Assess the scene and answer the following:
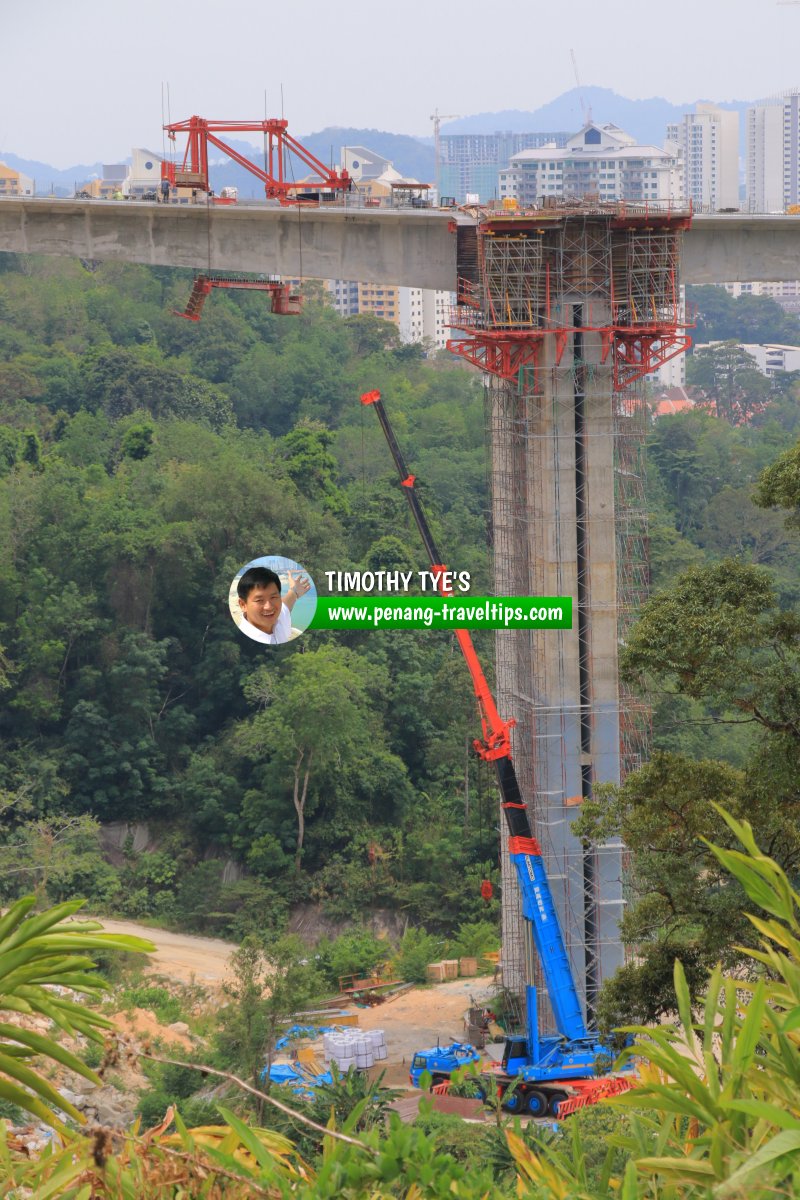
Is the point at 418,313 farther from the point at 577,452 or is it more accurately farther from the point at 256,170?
the point at 577,452

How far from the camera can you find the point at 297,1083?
19797 millimetres

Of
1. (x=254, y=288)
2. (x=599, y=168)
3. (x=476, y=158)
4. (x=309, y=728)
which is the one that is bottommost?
(x=309, y=728)

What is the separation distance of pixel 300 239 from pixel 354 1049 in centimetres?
1103

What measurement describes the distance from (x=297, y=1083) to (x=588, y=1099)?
419 cm

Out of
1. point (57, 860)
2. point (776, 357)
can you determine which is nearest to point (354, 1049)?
point (57, 860)

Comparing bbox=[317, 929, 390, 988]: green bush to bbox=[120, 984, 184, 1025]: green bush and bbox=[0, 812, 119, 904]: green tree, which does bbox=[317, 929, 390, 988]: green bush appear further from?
bbox=[0, 812, 119, 904]: green tree

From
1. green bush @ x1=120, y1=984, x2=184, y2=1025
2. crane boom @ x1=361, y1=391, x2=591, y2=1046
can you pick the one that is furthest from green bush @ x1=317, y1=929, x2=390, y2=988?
crane boom @ x1=361, y1=391, x2=591, y2=1046

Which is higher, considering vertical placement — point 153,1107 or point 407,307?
point 407,307

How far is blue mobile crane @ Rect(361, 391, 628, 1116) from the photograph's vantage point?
19.5 meters

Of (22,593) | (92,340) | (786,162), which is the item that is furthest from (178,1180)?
(786,162)

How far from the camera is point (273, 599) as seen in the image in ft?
71.7

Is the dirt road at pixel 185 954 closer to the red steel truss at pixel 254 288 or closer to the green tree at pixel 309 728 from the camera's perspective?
the green tree at pixel 309 728

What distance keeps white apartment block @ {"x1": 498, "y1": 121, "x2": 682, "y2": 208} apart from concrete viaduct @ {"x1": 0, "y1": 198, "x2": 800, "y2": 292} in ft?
259

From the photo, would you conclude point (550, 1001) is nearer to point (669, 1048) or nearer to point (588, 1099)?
point (588, 1099)
